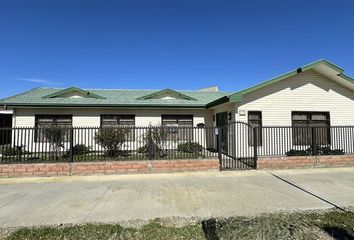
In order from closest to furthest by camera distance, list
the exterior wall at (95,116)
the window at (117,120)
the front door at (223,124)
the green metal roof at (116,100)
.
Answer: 1. the green metal roof at (116,100)
2. the front door at (223,124)
3. the exterior wall at (95,116)
4. the window at (117,120)

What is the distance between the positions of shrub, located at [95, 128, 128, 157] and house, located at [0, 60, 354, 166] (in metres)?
4.56

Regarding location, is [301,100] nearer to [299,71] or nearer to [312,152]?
[299,71]

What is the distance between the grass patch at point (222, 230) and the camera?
4.82 m

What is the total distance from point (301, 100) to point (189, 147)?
7197 mm

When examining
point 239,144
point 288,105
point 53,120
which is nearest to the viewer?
point 239,144

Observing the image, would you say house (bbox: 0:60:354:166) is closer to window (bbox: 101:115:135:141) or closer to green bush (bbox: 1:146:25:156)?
window (bbox: 101:115:135:141)

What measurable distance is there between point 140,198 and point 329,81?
42.0 ft

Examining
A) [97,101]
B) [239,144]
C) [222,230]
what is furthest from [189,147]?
[97,101]

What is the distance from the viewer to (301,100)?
14531 millimetres

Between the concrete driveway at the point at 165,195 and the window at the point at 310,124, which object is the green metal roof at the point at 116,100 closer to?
the window at the point at 310,124

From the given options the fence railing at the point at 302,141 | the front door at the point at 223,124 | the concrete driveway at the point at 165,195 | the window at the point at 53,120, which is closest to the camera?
the concrete driveway at the point at 165,195

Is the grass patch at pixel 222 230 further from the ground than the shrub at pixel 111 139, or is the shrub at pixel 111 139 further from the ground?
the shrub at pixel 111 139

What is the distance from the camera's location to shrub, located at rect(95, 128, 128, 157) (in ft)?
37.9

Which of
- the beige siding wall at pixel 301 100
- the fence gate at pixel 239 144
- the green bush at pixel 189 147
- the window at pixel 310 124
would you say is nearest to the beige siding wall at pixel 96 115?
the fence gate at pixel 239 144
